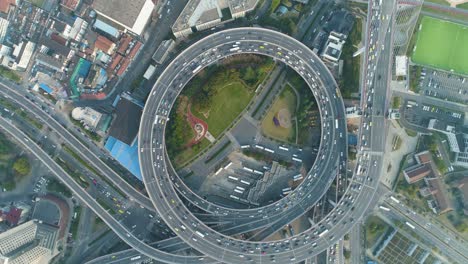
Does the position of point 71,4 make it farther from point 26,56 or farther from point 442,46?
point 442,46

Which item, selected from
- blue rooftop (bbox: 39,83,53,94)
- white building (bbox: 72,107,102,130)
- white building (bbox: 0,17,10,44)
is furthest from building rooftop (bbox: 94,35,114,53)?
white building (bbox: 0,17,10,44)

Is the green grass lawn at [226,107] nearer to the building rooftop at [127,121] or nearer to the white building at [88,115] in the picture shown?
the building rooftop at [127,121]

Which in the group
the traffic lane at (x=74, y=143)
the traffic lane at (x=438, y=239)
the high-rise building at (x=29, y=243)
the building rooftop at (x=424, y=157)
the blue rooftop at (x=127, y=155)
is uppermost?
the building rooftop at (x=424, y=157)

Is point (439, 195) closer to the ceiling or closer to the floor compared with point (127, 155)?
closer to the ceiling

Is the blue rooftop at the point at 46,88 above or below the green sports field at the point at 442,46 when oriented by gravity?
below

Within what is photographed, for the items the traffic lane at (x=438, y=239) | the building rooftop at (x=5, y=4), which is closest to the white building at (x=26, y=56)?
the building rooftop at (x=5, y=4)

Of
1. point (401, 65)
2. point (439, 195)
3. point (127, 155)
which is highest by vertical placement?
point (401, 65)

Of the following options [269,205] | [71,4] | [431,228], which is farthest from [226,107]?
[431,228]
